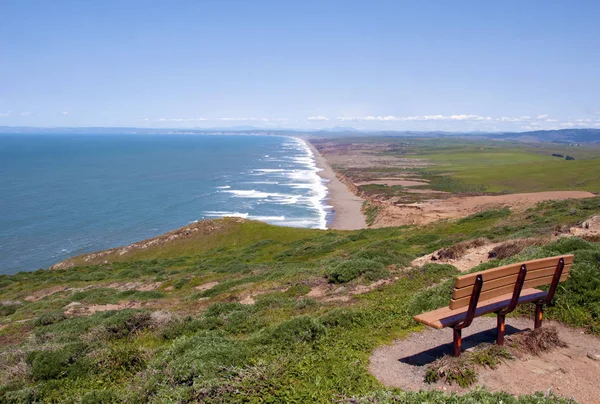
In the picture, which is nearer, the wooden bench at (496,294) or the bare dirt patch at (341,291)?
the wooden bench at (496,294)

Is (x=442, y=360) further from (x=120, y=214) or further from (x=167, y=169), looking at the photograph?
(x=167, y=169)

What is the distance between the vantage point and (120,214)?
205ft

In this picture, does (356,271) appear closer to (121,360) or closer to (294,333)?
(294,333)

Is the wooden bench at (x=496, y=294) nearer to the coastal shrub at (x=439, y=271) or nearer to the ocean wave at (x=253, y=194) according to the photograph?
the coastal shrub at (x=439, y=271)

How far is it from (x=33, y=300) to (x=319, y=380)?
24.3 meters

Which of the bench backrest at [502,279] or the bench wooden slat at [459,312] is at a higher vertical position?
the bench backrest at [502,279]

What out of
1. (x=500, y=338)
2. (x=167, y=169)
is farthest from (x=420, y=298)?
(x=167, y=169)

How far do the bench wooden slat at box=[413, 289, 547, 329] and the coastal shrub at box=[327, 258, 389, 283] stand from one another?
22.4ft

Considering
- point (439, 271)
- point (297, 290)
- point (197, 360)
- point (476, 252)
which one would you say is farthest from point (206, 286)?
point (197, 360)

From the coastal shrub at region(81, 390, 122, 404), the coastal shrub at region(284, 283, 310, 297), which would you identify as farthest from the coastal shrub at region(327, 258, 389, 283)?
the coastal shrub at region(81, 390, 122, 404)

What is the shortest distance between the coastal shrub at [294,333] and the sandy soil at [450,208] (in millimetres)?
39774

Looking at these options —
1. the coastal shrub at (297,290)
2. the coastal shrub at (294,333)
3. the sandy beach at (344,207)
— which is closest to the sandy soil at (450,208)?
the sandy beach at (344,207)

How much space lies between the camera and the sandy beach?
178 feet

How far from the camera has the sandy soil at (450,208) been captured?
156 ft
